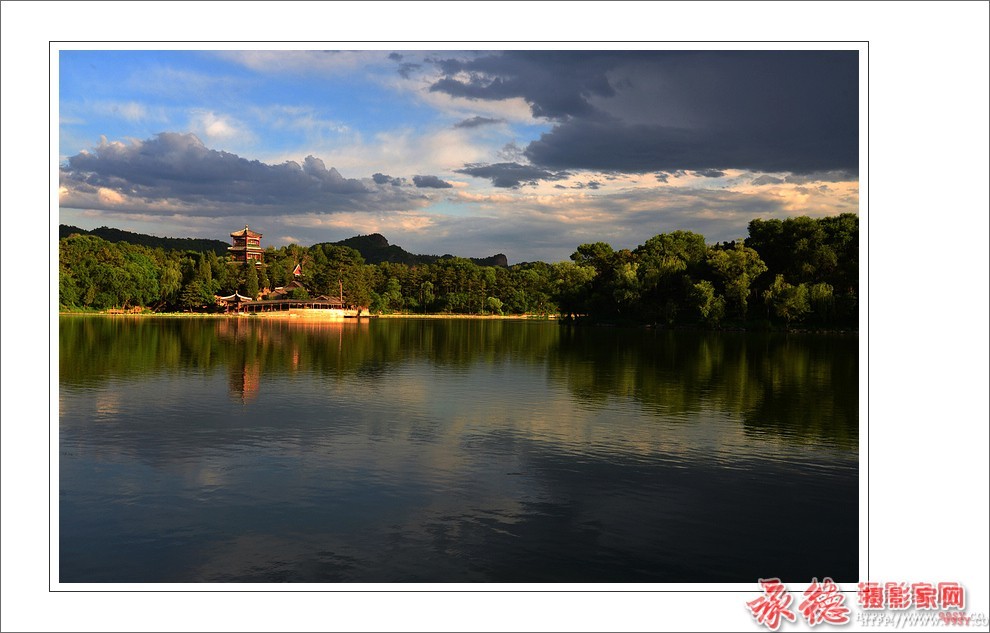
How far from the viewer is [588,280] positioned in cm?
6888

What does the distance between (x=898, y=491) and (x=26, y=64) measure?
998 cm

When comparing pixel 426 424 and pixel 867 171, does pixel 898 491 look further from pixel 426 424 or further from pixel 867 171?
pixel 426 424

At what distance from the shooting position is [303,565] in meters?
7.36

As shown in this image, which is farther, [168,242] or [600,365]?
[168,242]

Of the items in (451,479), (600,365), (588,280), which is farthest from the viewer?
(588,280)

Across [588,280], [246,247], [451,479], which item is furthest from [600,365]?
[246,247]

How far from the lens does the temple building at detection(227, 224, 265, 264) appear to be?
84.5 meters

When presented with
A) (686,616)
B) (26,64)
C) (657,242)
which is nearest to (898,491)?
(686,616)

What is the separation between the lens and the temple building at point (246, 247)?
8450 cm

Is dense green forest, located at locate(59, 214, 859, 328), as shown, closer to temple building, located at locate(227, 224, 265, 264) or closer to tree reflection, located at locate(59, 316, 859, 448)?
temple building, located at locate(227, 224, 265, 264)

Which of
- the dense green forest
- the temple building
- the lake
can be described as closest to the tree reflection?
the lake

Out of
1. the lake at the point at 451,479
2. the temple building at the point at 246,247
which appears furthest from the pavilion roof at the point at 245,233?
the lake at the point at 451,479

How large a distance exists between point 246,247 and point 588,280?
133 feet

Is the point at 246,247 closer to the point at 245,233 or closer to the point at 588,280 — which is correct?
the point at 245,233
